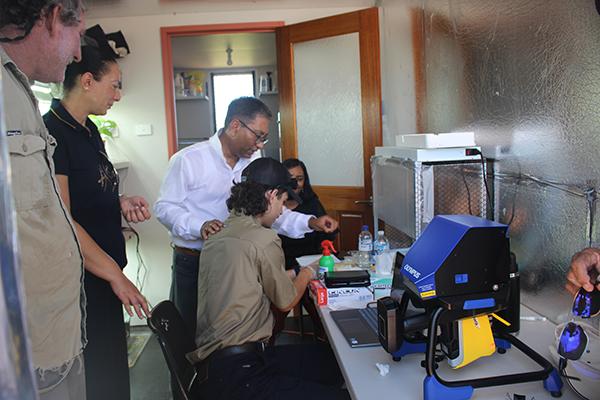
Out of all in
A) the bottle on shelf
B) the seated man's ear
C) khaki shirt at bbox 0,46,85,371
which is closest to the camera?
khaki shirt at bbox 0,46,85,371

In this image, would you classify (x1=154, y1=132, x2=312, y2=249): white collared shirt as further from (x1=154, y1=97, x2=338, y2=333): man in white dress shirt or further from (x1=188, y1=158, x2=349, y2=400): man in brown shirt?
(x1=188, y1=158, x2=349, y2=400): man in brown shirt

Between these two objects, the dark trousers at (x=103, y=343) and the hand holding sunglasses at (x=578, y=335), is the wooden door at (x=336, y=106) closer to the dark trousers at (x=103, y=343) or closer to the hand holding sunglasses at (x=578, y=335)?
the dark trousers at (x=103, y=343)

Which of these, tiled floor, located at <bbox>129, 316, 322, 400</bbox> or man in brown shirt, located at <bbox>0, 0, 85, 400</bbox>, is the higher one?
man in brown shirt, located at <bbox>0, 0, 85, 400</bbox>

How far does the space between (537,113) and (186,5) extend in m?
2.84

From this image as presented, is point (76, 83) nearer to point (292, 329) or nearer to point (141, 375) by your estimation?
point (141, 375)

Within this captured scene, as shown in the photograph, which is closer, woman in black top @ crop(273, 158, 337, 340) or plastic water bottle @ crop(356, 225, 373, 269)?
plastic water bottle @ crop(356, 225, 373, 269)

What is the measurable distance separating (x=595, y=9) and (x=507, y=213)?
818mm

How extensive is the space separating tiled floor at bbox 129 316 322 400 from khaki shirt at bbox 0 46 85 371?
1.83m

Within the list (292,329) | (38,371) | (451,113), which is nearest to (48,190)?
(38,371)

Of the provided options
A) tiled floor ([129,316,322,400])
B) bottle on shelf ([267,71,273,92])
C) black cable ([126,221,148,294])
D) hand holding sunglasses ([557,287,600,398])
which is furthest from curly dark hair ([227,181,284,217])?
bottle on shelf ([267,71,273,92])

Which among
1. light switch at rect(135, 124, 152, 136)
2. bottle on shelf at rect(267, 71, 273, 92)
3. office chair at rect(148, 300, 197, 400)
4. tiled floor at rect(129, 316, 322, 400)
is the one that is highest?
bottle on shelf at rect(267, 71, 273, 92)

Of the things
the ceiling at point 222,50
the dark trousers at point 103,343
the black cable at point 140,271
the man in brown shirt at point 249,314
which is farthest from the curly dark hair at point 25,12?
the ceiling at point 222,50

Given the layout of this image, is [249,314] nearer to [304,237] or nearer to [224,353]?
[224,353]

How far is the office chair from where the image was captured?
4.64ft
